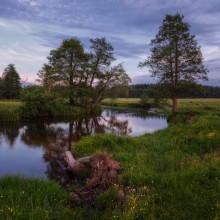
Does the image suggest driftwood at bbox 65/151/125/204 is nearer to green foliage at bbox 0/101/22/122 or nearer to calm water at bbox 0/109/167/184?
calm water at bbox 0/109/167/184

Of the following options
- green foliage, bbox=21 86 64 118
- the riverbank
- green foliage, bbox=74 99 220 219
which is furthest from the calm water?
green foliage, bbox=21 86 64 118

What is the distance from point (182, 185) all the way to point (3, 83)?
66883mm

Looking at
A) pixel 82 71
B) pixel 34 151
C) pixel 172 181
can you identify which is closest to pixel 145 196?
pixel 172 181

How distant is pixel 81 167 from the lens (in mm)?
12406

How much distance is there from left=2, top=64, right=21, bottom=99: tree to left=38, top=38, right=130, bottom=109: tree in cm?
2363

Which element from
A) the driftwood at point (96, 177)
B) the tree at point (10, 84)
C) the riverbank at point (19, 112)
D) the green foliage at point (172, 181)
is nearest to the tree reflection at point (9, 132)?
the riverbank at point (19, 112)

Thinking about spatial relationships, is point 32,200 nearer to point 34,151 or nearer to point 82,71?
point 34,151

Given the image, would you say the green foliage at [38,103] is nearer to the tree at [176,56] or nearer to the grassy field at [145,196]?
the tree at [176,56]

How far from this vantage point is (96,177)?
10.0m

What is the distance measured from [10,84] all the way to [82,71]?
2833 centimetres

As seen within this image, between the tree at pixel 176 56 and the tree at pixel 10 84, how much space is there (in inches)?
1793

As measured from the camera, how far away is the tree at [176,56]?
31141 millimetres

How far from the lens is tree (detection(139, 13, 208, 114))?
102 ft

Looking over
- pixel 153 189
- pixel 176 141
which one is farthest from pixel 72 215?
pixel 176 141
